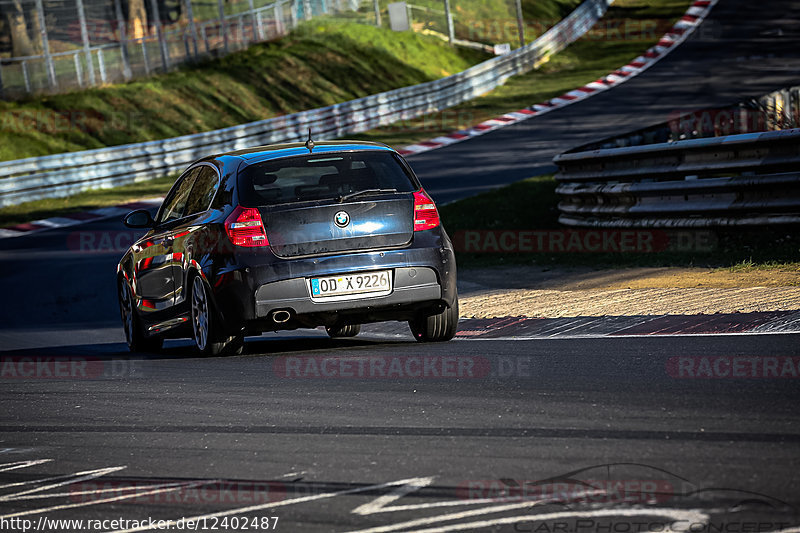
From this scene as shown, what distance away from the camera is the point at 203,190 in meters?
9.38

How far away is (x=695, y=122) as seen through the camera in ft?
55.4

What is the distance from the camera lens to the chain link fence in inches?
1127

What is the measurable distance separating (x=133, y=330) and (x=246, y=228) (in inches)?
103

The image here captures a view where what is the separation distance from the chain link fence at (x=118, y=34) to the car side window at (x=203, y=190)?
798 inches

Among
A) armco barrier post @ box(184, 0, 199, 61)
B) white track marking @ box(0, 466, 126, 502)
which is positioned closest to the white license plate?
white track marking @ box(0, 466, 126, 502)

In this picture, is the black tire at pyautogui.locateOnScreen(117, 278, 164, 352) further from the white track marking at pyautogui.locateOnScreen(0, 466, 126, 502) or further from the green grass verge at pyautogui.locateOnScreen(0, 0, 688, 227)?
the green grass verge at pyautogui.locateOnScreen(0, 0, 688, 227)

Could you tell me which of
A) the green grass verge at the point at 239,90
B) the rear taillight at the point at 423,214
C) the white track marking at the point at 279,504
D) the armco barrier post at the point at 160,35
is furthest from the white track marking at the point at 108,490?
the armco barrier post at the point at 160,35

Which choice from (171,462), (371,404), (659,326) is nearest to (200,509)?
(171,462)

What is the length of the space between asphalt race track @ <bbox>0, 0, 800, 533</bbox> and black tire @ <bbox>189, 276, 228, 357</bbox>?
141mm

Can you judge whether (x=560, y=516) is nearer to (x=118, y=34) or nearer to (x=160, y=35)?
(x=118, y=34)

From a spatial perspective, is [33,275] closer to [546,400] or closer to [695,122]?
[695,122]

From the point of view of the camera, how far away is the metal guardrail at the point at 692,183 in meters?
11.5

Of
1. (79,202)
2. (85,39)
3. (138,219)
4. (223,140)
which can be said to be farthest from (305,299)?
(85,39)

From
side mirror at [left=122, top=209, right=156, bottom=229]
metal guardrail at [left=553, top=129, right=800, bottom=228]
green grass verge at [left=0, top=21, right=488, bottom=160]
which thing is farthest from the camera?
green grass verge at [left=0, top=21, right=488, bottom=160]
